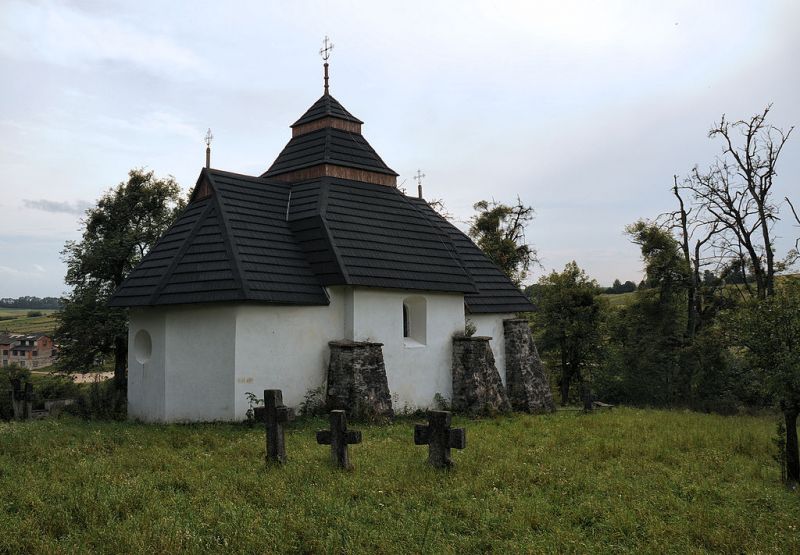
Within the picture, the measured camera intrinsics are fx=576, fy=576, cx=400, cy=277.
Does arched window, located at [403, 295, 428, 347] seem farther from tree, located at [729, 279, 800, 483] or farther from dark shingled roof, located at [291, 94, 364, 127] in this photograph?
tree, located at [729, 279, 800, 483]

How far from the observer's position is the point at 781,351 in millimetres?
8570

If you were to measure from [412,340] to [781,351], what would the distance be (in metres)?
9.69

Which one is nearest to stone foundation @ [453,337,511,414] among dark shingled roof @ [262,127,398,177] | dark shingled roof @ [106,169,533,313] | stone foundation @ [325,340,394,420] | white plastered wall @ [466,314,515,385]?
dark shingled roof @ [106,169,533,313]

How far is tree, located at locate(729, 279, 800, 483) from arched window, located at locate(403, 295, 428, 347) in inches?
334

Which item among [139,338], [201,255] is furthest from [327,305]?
[139,338]

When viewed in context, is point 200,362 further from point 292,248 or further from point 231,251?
point 292,248

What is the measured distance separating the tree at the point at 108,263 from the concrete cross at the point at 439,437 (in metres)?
17.2

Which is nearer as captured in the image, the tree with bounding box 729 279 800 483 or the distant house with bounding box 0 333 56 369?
the tree with bounding box 729 279 800 483

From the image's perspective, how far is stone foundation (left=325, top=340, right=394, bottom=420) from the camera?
44.9ft

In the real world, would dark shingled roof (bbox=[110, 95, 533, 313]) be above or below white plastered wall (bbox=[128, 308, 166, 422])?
above

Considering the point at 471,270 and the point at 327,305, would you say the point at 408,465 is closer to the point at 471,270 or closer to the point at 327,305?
the point at 327,305

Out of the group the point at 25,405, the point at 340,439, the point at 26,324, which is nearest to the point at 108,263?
the point at 25,405

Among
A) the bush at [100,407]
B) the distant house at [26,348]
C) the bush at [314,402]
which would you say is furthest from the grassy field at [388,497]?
the distant house at [26,348]

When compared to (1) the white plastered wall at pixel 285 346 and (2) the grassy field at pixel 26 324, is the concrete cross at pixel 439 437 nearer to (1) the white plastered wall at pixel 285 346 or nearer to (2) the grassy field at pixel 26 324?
(1) the white plastered wall at pixel 285 346
